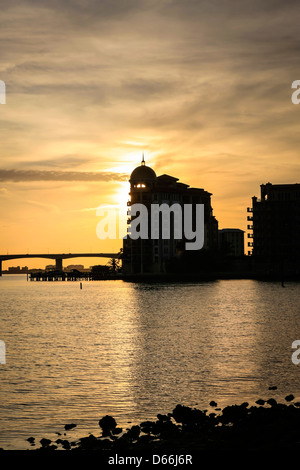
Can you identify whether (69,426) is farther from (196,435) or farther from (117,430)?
(196,435)

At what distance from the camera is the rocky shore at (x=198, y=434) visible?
763 inches

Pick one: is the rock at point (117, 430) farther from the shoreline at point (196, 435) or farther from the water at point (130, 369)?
the water at point (130, 369)

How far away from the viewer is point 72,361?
45594mm

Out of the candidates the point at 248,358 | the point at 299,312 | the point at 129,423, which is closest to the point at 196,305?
the point at 299,312

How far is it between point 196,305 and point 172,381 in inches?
2909

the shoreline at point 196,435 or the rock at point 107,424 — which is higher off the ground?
the shoreline at point 196,435

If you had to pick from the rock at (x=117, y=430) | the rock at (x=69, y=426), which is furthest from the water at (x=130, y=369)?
the rock at (x=117, y=430)

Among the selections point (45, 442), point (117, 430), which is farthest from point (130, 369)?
point (45, 442)

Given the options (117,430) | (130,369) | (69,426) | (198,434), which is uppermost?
(198,434)

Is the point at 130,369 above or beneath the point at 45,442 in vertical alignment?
beneath

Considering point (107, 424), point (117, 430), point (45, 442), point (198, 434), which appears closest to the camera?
point (198, 434)

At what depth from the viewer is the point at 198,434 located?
21.9 metres

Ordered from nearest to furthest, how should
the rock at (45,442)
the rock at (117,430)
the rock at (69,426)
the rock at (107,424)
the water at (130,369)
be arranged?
the rock at (45,442), the rock at (117,430), the rock at (107,424), the rock at (69,426), the water at (130,369)

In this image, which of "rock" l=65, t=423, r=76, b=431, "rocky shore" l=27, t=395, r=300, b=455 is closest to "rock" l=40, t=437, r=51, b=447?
"rocky shore" l=27, t=395, r=300, b=455
